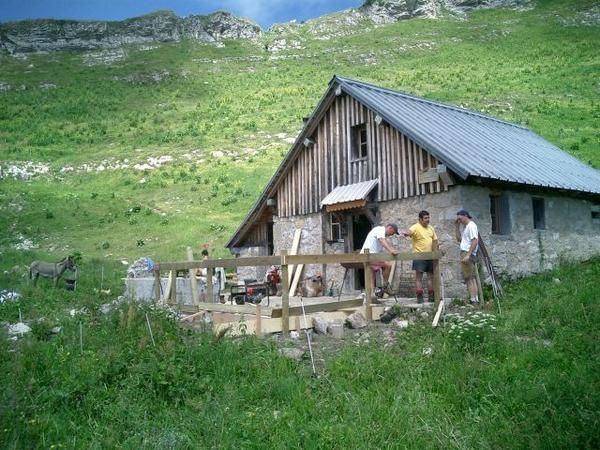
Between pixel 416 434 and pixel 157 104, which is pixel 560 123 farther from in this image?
pixel 157 104

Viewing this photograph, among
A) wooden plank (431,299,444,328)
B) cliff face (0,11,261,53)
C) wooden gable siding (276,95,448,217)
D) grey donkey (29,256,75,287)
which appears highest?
cliff face (0,11,261,53)

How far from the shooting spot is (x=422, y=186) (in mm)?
13797

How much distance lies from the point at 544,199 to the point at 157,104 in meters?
43.2

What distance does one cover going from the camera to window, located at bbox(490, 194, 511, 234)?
46.6 ft

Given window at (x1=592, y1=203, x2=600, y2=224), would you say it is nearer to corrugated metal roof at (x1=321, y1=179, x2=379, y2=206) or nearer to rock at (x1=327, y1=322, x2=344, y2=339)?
corrugated metal roof at (x1=321, y1=179, x2=379, y2=206)

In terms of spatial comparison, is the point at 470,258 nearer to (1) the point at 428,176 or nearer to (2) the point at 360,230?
(1) the point at 428,176

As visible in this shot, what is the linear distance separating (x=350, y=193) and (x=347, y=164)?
48.6 inches

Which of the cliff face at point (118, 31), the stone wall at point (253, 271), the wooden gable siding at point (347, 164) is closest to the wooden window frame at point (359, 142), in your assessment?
the wooden gable siding at point (347, 164)

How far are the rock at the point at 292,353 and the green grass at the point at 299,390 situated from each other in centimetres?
13

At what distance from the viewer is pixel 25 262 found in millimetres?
20062

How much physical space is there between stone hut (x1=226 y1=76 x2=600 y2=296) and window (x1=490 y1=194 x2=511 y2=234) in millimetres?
26

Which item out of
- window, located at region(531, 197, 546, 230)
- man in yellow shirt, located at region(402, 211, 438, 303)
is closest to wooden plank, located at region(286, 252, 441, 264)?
man in yellow shirt, located at region(402, 211, 438, 303)

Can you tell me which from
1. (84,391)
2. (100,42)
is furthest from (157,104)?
(84,391)

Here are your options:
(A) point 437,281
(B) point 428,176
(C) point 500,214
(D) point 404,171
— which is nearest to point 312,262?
(A) point 437,281
